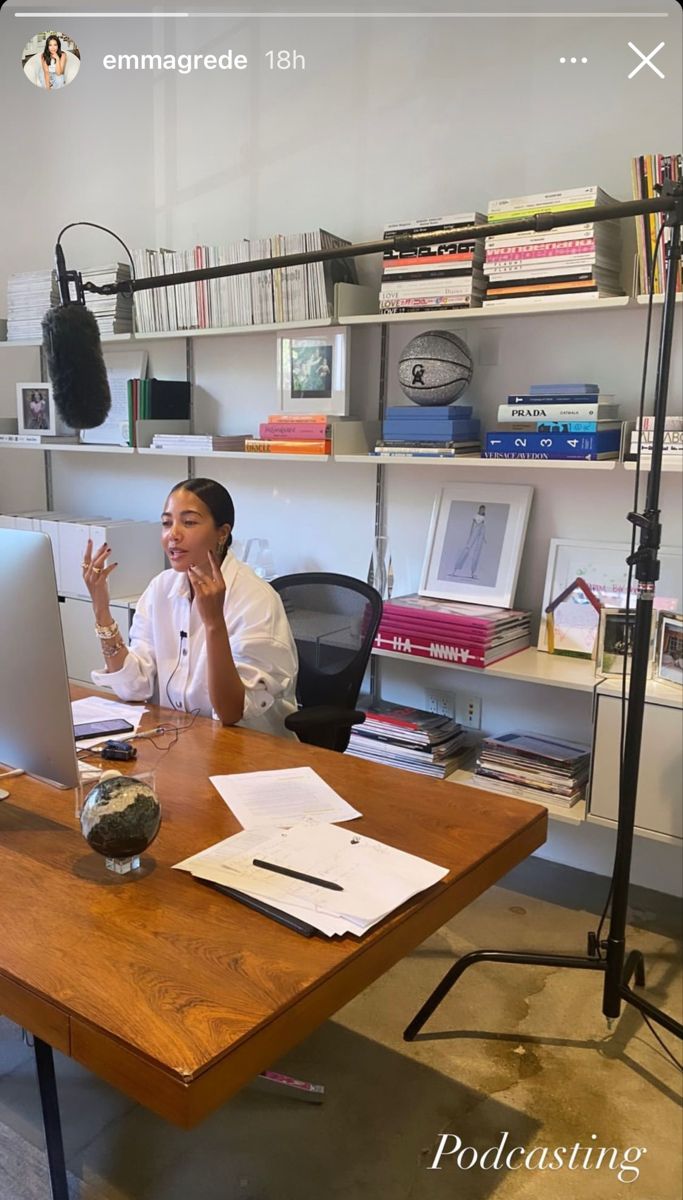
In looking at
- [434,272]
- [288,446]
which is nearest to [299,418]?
[288,446]

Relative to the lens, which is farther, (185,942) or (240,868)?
(240,868)

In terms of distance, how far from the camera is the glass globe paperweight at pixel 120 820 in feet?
4.24

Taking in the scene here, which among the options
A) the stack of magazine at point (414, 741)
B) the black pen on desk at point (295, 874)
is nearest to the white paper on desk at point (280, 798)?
the black pen on desk at point (295, 874)

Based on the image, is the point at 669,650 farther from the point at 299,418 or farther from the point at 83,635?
the point at 83,635

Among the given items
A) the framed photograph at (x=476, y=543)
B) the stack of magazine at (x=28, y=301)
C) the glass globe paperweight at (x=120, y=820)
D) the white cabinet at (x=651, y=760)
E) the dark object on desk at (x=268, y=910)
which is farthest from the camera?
the stack of magazine at (x=28, y=301)

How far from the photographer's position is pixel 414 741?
9.39ft

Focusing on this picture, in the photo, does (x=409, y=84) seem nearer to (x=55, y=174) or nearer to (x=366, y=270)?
(x=366, y=270)

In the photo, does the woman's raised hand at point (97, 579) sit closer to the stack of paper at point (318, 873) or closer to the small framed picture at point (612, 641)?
the stack of paper at point (318, 873)

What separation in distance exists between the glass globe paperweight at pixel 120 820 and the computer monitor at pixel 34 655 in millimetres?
136

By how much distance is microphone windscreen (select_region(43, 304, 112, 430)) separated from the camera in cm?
185

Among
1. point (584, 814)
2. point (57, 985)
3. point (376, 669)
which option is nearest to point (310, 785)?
point (57, 985)

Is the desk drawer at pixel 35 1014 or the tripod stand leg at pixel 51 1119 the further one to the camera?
the tripod stand leg at pixel 51 1119

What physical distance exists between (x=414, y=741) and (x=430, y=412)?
103 cm

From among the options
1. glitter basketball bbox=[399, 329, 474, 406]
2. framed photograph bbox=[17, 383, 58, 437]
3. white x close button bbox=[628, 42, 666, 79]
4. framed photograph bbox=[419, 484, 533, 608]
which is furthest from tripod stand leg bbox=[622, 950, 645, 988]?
framed photograph bbox=[17, 383, 58, 437]
